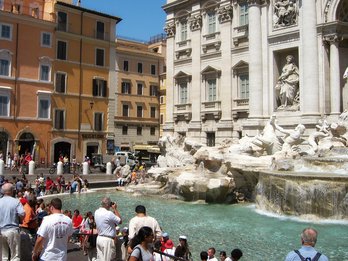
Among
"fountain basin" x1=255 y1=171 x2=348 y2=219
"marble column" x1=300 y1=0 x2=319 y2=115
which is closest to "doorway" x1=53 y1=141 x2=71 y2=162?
"marble column" x1=300 y1=0 x2=319 y2=115

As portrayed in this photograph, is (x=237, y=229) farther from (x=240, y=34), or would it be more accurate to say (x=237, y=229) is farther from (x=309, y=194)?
(x=240, y=34)

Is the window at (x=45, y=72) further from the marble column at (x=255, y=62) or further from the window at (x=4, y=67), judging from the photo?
the marble column at (x=255, y=62)

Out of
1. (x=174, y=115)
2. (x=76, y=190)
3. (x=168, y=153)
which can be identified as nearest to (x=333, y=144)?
(x=168, y=153)

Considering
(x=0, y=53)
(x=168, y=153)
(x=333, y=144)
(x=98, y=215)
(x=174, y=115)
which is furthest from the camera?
(x=0, y=53)

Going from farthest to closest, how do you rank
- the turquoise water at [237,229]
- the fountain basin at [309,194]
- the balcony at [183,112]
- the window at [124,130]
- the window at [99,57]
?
the window at [124,130], the window at [99,57], the balcony at [183,112], the fountain basin at [309,194], the turquoise water at [237,229]

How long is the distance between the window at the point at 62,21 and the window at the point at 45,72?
13.2 ft

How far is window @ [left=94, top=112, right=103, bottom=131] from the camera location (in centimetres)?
4162

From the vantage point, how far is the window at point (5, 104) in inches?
1390

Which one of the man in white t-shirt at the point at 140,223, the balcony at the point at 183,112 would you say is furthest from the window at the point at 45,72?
the man in white t-shirt at the point at 140,223

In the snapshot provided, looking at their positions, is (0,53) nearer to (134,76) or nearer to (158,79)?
(134,76)

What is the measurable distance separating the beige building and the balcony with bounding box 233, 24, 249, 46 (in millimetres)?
21087

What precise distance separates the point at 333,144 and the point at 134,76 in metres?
32.2

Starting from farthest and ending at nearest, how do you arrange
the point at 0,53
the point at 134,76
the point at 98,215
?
the point at 134,76 → the point at 0,53 → the point at 98,215

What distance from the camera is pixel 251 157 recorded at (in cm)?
1950
